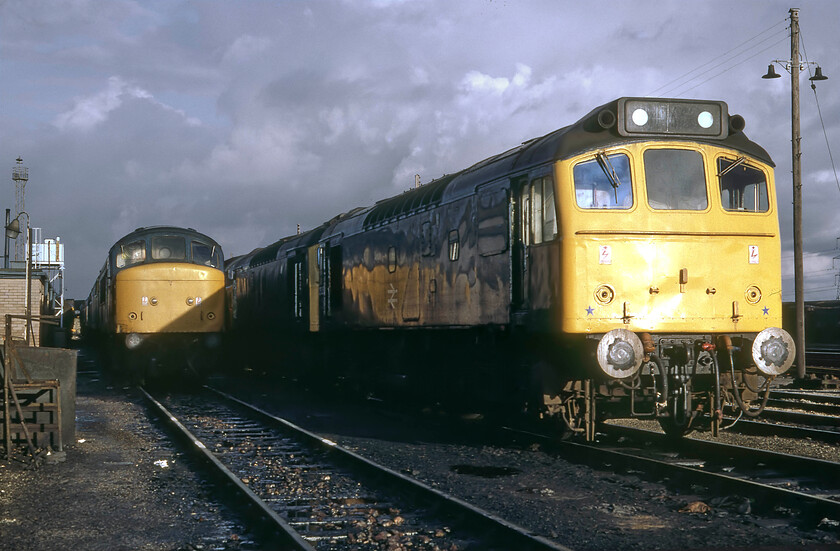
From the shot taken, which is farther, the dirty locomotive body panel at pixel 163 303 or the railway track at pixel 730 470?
the dirty locomotive body panel at pixel 163 303

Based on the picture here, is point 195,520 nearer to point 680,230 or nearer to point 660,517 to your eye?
point 660,517

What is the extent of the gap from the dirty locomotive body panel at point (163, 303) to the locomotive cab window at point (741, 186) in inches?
487

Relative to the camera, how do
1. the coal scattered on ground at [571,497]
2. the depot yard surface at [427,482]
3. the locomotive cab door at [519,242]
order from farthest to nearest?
1. the locomotive cab door at [519,242]
2. the depot yard surface at [427,482]
3. the coal scattered on ground at [571,497]

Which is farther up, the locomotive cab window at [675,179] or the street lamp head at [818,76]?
the street lamp head at [818,76]

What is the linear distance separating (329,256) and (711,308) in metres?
9.23

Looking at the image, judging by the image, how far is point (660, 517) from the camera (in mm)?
6434

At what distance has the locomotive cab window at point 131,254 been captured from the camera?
18.7m

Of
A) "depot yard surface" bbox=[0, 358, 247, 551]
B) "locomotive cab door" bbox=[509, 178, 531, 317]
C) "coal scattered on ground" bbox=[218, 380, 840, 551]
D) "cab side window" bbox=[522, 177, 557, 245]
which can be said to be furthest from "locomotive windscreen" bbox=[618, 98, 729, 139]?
"depot yard surface" bbox=[0, 358, 247, 551]

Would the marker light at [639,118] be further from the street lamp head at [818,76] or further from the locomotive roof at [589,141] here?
the street lamp head at [818,76]

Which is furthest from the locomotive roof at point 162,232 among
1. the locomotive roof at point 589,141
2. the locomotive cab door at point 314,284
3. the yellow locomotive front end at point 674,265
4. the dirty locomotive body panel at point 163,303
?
A: the yellow locomotive front end at point 674,265

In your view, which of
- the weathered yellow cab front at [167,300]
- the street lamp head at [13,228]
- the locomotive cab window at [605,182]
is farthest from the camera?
the street lamp head at [13,228]

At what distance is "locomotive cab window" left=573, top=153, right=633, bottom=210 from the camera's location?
8844 mm

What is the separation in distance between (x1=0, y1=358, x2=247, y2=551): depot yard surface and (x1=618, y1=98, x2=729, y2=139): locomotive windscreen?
5.37 meters

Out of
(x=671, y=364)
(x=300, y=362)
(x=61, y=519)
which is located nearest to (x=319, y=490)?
(x=61, y=519)
